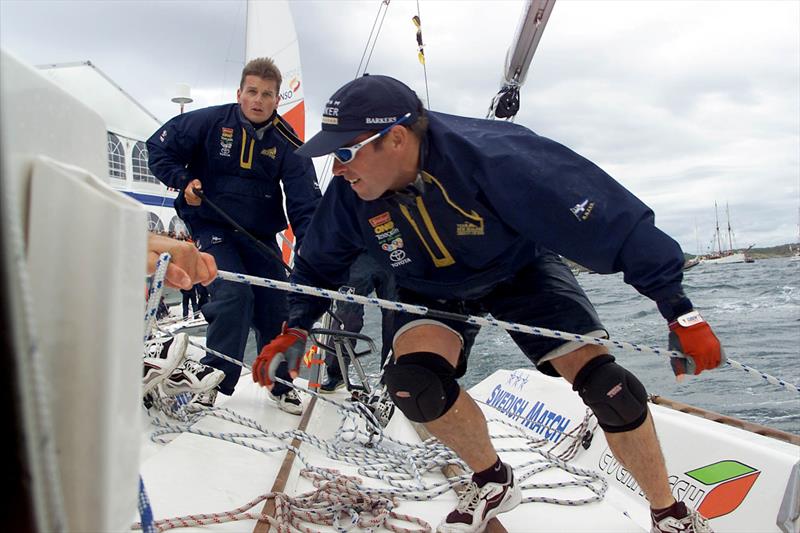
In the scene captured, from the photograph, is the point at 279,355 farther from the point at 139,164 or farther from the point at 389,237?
the point at 139,164

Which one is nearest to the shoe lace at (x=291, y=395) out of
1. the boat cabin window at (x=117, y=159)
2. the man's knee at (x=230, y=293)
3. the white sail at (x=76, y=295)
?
the man's knee at (x=230, y=293)

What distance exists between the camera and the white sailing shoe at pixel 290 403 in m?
3.03

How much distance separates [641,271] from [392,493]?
106 cm

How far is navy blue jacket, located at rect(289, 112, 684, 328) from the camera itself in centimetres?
166

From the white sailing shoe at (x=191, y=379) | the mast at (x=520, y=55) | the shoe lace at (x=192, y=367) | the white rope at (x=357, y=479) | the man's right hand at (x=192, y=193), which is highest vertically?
the mast at (x=520, y=55)

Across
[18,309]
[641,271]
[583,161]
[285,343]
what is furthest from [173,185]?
[18,309]

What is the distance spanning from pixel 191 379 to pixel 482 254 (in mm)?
1344

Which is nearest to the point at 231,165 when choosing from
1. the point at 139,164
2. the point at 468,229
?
the point at 468,229

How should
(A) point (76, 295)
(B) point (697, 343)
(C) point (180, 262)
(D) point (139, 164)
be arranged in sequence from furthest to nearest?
(D) point (139, 164)
(B) point (697, 343)
(C) point (180, 262)
(A) point (76, 295)

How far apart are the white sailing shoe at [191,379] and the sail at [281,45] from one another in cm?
709

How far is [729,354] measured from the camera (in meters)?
6.66

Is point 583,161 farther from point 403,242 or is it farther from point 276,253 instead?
point 276,253

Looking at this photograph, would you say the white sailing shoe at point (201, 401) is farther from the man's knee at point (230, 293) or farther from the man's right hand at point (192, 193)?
the man's right hand at point (192, 193)

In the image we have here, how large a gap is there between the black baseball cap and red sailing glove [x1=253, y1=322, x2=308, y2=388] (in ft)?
2.06
